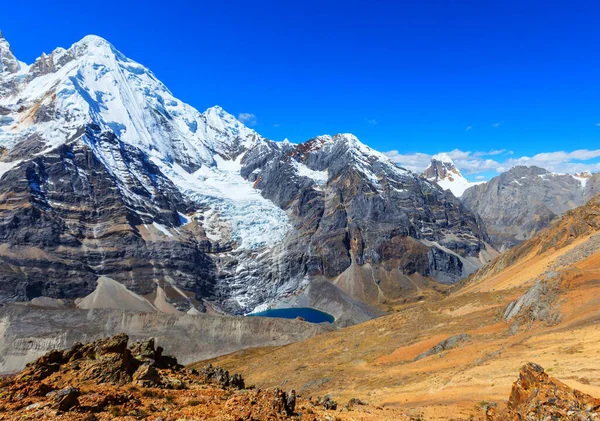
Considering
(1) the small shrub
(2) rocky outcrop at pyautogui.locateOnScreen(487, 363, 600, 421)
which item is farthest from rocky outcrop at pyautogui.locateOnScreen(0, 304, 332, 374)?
(2) rocky outcrop at pyautogui.locateOnScreen(487, 363, 600, 421)

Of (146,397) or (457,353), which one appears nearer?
(146,397)

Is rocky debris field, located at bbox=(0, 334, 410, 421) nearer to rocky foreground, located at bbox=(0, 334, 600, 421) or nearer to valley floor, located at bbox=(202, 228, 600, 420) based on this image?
rocky foreground, located at bbox=(0, 334, 600, 421)

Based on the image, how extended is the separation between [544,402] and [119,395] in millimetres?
18021

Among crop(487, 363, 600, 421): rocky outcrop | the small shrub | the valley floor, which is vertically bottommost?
the valley floor

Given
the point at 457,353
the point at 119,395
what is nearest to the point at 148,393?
the point at 119,395

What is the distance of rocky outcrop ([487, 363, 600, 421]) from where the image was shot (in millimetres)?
15914

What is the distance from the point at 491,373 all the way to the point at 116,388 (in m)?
28.7

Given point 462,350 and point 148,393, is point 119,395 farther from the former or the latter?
point 462,350

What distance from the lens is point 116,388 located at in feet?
62.5

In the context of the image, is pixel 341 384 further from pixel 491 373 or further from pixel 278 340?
pixel 278 340

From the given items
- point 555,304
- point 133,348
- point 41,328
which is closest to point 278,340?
point 41,328

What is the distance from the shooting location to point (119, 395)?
17406 millimetres

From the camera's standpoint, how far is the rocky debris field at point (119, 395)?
15.5 meters

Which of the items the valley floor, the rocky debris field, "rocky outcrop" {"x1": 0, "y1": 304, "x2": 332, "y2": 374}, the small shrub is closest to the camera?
the rocky debris field
